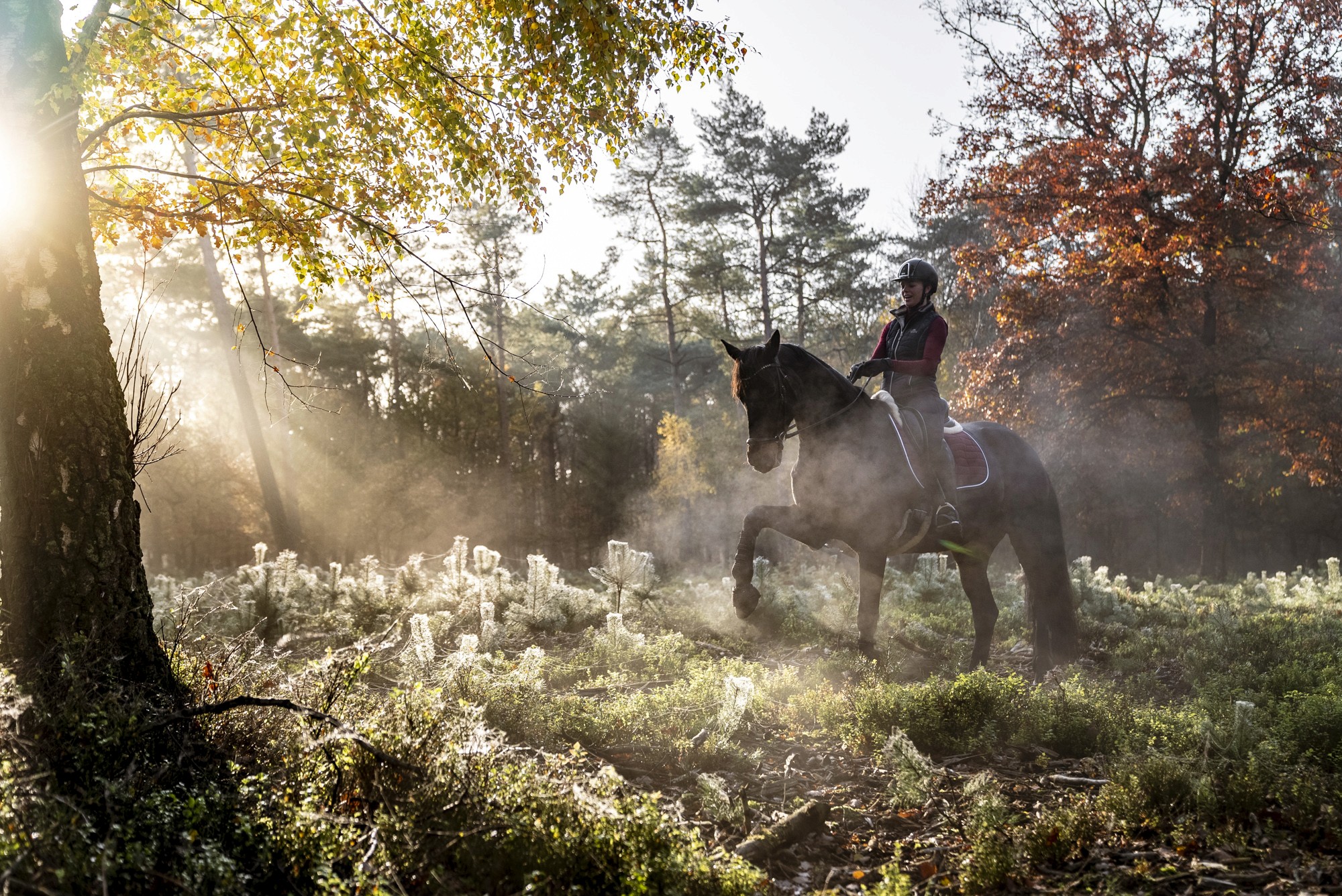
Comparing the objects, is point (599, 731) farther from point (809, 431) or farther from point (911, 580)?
point (911, 580)

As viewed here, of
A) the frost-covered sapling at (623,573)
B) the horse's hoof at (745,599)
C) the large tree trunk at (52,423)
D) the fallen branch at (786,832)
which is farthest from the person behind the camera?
the frost-covered sapling at (623,573)

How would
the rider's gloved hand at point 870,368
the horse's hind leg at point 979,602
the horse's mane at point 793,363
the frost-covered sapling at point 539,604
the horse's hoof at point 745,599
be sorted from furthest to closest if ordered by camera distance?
the frost-covered sapling at point 539,604 < the horse's hind leg at point 979,602 < the rider's gloved hand at point 870,368 < the horse's hoof at point 745,599 < the horse's mane at point 793,363

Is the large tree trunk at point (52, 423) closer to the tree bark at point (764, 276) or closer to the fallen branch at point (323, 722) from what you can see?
the fallen branch at point (323, 722)

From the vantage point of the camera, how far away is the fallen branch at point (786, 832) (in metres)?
3.23

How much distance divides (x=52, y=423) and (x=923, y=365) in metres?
5.98

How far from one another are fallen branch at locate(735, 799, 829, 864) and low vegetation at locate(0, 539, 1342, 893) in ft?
0.14

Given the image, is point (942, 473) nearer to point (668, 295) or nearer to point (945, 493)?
point (945, 493)

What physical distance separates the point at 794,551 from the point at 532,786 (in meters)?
22.7

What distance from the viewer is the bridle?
583 cm

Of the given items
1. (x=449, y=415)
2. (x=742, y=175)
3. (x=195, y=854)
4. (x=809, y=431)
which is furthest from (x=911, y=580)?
(x=449, y=415)

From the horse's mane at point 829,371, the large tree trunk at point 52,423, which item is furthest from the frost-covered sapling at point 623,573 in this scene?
the large tree trunk at point 52,423

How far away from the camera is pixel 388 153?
522 cm

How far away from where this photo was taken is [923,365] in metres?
6.39

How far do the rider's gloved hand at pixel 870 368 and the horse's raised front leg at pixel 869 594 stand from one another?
60.7 inches
